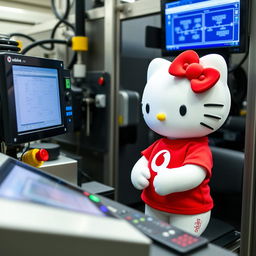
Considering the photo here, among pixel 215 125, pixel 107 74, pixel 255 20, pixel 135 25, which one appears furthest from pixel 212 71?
pixel 135 25

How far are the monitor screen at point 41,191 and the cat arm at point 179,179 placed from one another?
560 millimetres

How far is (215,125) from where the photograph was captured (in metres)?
1.15

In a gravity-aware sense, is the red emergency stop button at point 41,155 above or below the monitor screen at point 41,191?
below

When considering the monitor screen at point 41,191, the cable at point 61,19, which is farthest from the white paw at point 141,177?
the cable at point 61,19

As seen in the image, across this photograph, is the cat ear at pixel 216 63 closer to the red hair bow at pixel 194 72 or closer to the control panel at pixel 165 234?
the red hair bow at pixel 194 72

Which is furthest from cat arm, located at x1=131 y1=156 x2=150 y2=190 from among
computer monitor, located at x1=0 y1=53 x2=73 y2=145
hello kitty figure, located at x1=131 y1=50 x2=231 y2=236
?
computer monitor, located at x1=0 y1=53 x2=73 y2=145

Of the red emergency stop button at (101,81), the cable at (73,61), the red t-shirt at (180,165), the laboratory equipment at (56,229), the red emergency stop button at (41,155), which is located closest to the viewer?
the laboratory equipment at (56,229)

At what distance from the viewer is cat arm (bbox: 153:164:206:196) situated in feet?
3.53

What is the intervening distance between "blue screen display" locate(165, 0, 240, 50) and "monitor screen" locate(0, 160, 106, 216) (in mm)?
1042

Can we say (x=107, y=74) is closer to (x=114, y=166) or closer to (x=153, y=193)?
(x=114, y=166)

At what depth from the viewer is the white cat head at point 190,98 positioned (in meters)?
1.11

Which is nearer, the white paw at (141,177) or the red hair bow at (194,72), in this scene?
the red hair bow at (194,72)

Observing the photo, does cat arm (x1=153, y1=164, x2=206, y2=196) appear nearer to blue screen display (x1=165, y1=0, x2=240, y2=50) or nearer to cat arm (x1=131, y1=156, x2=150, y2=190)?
cat arm (x1=131, y1=156, x2=150, y2=190)

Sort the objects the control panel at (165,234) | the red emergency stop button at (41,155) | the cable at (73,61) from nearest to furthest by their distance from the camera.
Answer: the control panel at (165,234)
the red emergency stop button at (41,155)
the cable at (73,61)
